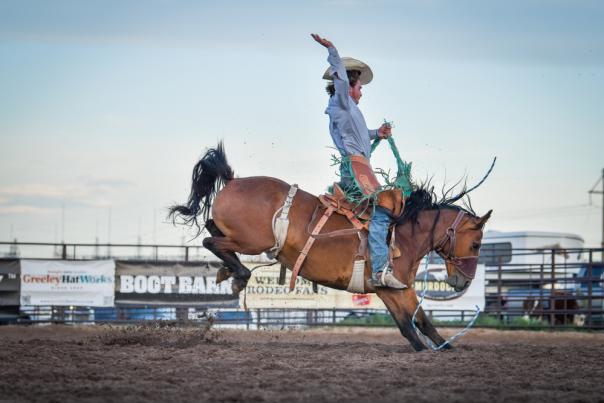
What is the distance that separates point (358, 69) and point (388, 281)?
2088mm

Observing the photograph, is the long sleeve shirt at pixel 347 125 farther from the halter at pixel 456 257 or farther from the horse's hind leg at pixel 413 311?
the horse's hind leg at pixel 413 311

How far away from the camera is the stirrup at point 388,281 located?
768cm

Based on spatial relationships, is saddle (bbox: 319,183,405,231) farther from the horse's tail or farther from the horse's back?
the horse's tail

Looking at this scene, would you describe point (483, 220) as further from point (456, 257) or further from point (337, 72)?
point (337, 72)

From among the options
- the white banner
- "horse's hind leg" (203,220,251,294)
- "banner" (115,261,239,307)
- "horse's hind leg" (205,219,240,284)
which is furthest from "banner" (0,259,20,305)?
"horse's hind leg" (203,220,251,294)

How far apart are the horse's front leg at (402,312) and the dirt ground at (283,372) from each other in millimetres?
162

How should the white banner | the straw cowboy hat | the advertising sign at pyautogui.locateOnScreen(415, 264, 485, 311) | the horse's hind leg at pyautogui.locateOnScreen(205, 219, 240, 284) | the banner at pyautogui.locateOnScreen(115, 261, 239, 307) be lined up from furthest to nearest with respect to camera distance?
the advertising sign at pyautogui.locateOnScreen(415, 264, 485, 311), the banner at pyautogui.locateOnScreen(115, 261, 239, 307), the white banner, the straw cowboy hat, the horse's hind leg at pyautogui.locateOnScreen(205, 219, 240, 284)

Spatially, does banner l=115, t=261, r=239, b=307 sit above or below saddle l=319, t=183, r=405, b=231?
below

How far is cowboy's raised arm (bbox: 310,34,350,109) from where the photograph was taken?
24.7 ft

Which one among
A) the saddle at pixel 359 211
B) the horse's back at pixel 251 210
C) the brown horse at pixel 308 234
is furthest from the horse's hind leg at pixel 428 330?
the horse's back at pixel 251 210

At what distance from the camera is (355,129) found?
26.2ft

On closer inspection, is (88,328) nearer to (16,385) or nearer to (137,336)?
(137,336)

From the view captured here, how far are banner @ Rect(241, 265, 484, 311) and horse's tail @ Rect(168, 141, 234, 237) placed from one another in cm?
649

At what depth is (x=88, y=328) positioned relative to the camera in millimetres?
14641
